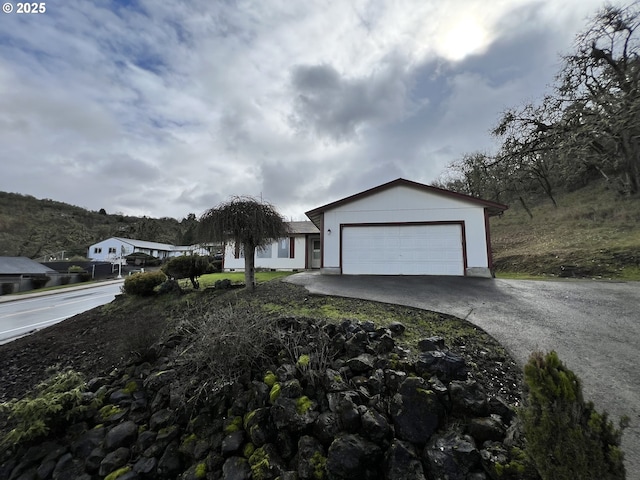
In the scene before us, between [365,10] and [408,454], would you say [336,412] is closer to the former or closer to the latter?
[408,454]

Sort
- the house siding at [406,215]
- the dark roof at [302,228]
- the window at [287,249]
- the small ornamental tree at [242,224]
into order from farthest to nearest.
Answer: the window at [287,249] → the dark roof at [302,228] → the house siding at [406,215] → the small ornamental tree at [242,224]

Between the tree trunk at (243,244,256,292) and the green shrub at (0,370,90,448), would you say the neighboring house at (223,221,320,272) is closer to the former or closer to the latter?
the tree trunk at (243,244,256,292)

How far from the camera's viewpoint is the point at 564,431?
1796 mm

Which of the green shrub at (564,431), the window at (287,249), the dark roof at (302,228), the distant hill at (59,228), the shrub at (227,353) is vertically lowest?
the shrub at (227,353)

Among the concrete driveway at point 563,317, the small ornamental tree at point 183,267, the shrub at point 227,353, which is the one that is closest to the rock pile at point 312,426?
→ the shrub at point 227,353

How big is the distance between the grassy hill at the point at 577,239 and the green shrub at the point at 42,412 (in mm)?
16338

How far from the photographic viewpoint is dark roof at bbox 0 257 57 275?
23.5 metres

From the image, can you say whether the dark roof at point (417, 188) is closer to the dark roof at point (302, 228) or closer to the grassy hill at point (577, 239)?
the grassy hill at point (577, 239)

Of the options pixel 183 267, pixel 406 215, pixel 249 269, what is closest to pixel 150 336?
pixel 249 269

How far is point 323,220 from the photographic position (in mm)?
13492

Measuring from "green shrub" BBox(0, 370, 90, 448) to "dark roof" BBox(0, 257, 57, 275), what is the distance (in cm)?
2896

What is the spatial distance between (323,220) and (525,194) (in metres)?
29.9

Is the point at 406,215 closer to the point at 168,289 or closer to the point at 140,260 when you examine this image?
the point at 168,289

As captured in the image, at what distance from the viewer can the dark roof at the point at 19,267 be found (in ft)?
77.1
